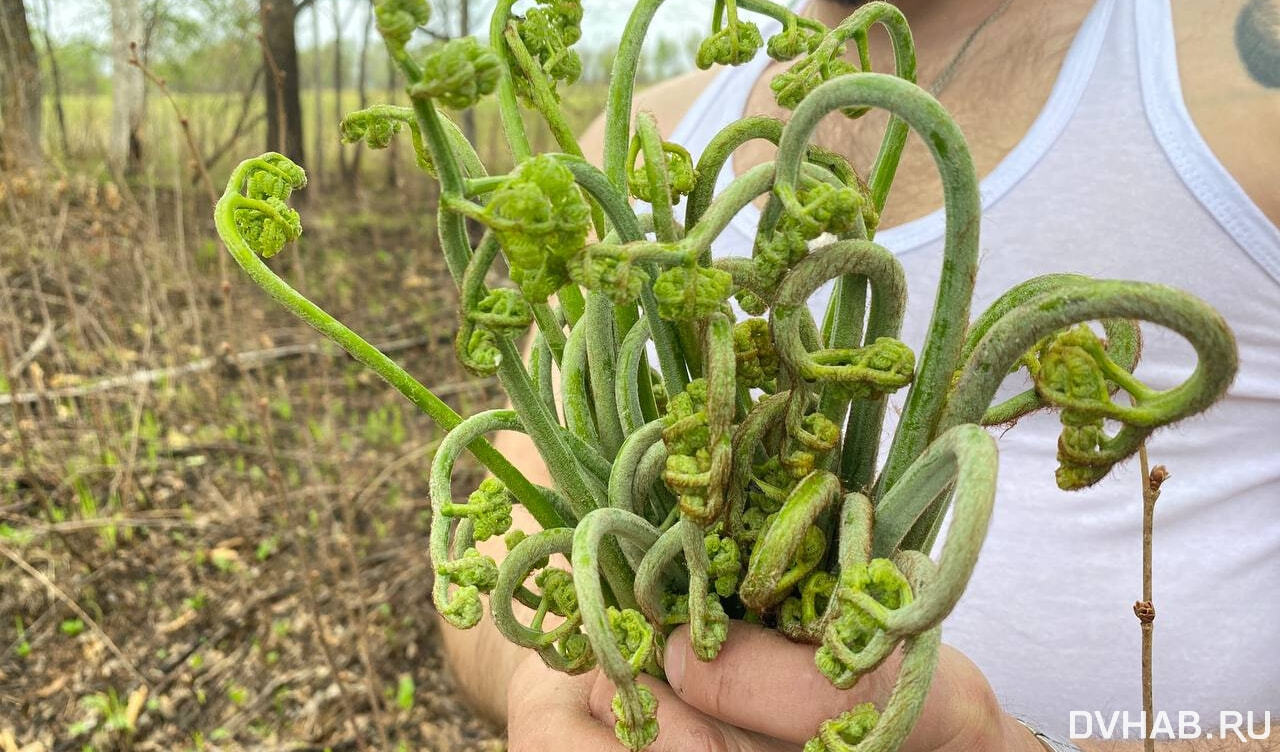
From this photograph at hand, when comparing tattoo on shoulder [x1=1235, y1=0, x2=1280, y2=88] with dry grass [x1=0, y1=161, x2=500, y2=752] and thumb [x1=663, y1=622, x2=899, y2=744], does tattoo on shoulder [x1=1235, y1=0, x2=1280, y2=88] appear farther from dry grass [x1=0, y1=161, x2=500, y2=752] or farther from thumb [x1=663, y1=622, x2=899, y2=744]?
dry grass [x1=0, y1=161, x2=500, y2=752]

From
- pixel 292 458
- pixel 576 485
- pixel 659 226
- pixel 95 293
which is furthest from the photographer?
pixel 95 293

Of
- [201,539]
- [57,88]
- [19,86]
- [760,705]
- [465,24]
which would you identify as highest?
[465,24]

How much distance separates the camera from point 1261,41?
1.09 meters

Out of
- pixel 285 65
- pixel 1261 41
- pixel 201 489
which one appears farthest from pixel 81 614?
pixel 285 65

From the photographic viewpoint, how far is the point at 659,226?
51 cm

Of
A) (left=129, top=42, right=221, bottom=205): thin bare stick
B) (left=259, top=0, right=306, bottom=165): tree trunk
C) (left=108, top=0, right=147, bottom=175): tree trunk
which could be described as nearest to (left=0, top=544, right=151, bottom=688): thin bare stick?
(left=129, top=42, right=221, bottom=205): thin bare stick

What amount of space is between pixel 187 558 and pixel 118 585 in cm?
20

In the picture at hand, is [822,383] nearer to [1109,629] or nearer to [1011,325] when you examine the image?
[1011,325]

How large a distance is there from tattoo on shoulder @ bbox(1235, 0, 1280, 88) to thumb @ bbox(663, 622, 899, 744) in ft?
3.02

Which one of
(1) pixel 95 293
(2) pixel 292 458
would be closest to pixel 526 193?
(2) pixel 292 458

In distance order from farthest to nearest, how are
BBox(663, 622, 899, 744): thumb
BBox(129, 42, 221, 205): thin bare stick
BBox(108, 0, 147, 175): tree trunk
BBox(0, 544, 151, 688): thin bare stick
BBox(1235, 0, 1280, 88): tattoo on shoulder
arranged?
BBox(108, 0, 147, 175): tree trunk, BBox(0, 544, 151, 688): thin bare stick, BBox(129, 42, 221, 205): thin bare stick, BBox(1235, 0, 1280, 88): tattoo on shoulder, BBox(663, 622, 899, 744): thumb

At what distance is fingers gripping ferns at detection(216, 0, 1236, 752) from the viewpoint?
43cm

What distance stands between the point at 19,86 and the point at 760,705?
4.79 metres

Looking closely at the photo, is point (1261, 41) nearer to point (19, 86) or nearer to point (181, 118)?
point (181, 118)
